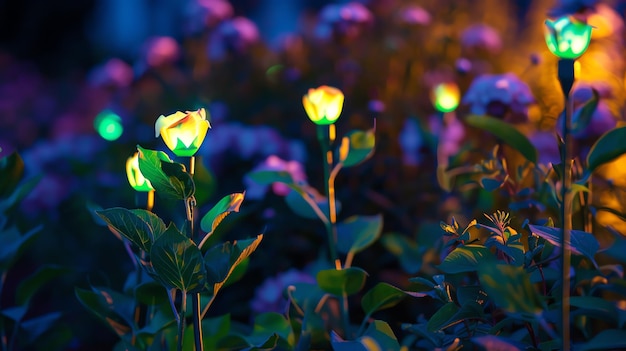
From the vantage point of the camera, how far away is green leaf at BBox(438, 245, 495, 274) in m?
0.69

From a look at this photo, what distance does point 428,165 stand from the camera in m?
1.74

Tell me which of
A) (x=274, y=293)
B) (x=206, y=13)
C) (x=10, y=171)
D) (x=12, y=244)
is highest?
(x=206, y=13)

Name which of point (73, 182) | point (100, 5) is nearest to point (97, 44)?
point (100, 5)

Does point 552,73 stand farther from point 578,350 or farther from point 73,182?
point 73,182

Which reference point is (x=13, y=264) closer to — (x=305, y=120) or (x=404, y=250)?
(x=404, y=250)

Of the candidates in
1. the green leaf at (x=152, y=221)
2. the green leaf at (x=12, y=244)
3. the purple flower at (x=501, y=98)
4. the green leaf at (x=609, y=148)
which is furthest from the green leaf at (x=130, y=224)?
the purple flower at (x=501, y=98)

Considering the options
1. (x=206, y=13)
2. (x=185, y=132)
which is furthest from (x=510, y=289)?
(x=206, y=13)

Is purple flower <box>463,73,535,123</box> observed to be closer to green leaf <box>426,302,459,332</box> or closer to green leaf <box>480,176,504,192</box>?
green leaf <box>480,176,504,192</box>

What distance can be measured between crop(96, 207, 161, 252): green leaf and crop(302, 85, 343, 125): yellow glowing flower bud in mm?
297

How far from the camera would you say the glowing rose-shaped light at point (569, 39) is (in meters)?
0.58

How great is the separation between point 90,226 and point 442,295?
52.9 inches

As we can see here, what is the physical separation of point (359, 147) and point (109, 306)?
0.43m

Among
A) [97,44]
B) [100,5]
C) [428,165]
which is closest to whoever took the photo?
[428,165]

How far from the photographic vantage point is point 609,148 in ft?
2.39
